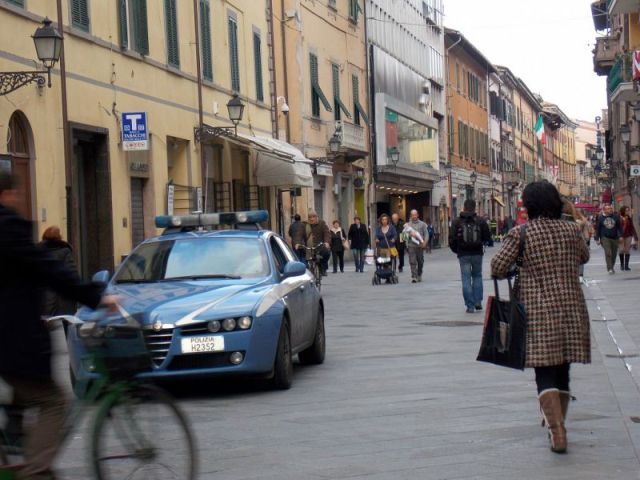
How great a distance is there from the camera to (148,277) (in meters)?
12.6

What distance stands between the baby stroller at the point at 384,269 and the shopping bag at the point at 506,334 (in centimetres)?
2291

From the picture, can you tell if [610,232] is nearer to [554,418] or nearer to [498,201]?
[554,418]

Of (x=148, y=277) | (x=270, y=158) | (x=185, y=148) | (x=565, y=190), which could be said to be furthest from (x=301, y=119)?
(x=565, y=190)

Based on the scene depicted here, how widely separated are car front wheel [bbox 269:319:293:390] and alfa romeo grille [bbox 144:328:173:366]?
3.22 ft

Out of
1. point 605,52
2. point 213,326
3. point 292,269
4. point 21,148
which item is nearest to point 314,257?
point 21,148

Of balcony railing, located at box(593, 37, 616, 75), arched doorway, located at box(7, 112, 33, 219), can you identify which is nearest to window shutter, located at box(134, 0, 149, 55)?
arched doorway, located at box(7, 112, 33, 219)

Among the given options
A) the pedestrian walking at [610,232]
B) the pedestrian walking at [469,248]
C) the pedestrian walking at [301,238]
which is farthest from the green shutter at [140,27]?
the pedestrian walking at [610,232]

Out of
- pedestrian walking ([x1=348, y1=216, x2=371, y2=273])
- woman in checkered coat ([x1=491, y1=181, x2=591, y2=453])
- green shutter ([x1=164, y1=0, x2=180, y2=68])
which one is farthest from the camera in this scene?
pedestrian walking ([x1=348, y1=216, x2=371, y2=273])

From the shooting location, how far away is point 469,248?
68.7ft

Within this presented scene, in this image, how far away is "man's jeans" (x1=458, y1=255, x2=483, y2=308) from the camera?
68.7 ft

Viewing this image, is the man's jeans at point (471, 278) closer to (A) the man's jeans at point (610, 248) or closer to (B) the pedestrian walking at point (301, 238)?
(B) the pedestrian walking at point (301, 238)

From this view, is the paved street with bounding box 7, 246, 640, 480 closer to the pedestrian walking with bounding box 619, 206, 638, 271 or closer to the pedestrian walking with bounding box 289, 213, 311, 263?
the pedestrian walking with bounding box 289, 213, 311, 263

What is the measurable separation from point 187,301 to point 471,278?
10.2 m

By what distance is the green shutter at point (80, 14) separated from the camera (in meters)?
23.7
